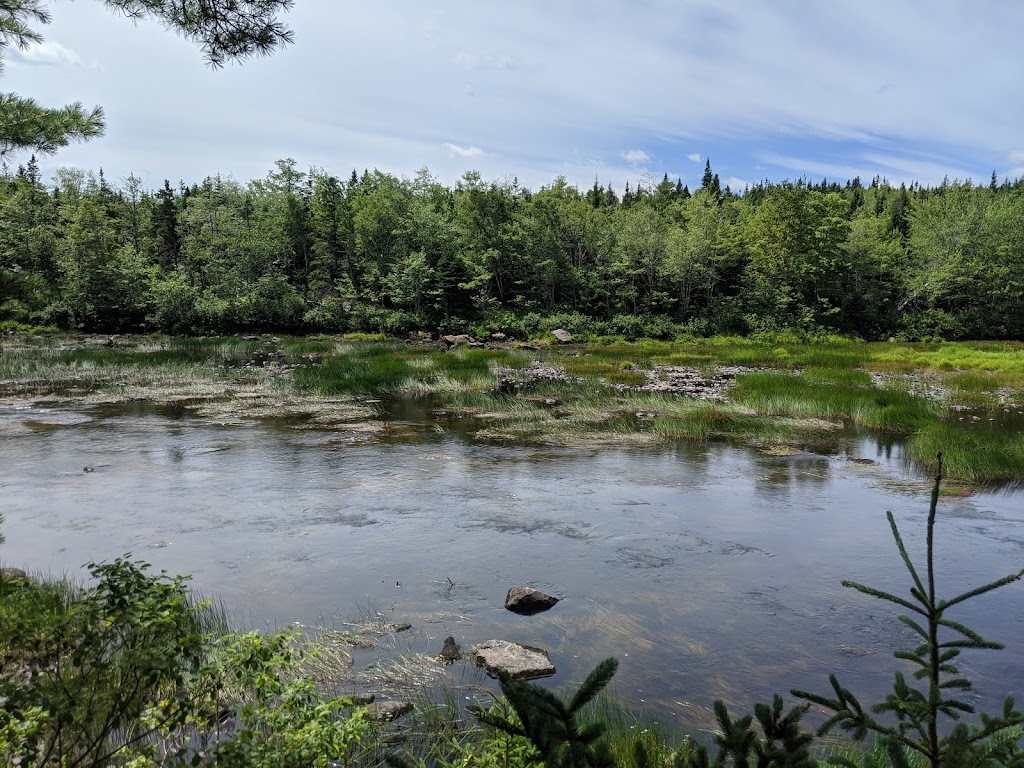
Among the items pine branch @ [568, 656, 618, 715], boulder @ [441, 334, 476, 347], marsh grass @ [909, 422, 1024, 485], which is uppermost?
pine branch @ [568, 656, 618, 715]

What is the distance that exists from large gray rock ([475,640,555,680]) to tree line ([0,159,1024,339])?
5222 cm

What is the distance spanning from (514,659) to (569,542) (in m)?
4.32

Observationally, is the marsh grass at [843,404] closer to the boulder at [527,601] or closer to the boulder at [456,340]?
the boulder at [527,601]

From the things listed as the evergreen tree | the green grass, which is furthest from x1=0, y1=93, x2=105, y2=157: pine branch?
the green grass

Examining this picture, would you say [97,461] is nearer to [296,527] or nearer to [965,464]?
[296,527]

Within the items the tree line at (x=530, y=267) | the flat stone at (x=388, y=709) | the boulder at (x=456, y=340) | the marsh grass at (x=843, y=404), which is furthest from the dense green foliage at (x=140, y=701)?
the tree line at (x=530, y=267)

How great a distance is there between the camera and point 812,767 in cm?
267

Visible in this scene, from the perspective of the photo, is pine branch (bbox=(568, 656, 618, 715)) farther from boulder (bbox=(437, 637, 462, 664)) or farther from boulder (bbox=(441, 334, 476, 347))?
boulder (bbox=(441, 334, 476, 347))

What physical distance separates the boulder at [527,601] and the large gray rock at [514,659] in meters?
1.09

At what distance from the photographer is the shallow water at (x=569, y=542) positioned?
7742 millimetres

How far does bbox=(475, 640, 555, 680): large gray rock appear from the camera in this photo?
699 cm

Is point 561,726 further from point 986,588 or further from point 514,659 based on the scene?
point 514,659

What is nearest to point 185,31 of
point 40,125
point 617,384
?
point 40,125

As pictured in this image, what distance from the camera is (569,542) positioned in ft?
37.3
